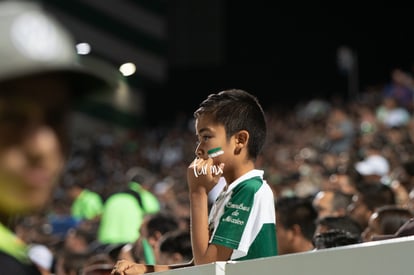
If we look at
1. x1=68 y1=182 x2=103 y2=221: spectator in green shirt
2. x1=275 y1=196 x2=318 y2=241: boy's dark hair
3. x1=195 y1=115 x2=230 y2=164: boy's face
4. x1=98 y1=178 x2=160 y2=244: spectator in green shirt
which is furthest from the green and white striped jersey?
x1=68 y1=182 x2=103 y2=221: spectator in green shirt

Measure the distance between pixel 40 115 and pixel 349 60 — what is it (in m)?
21.0

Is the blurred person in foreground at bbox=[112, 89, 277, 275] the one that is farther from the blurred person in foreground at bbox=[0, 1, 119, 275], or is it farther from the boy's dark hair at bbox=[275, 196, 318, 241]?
the blurred person in foreground at bbox=[0, 1, 119, 275]

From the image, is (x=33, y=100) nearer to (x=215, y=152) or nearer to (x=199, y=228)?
(x=199, y=228)

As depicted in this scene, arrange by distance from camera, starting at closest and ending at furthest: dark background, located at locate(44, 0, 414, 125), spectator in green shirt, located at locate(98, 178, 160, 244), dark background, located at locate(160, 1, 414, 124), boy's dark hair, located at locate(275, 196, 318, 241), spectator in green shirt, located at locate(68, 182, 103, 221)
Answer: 1. boy's dark hair, located at locate(275, 196, 318, 241)
2. spectator in green shirt, located at locate(98, 178, 160, 244)
3. spectator in green shirt, located at locate(68, 182, 103, 221)
4. dark background, located at locate(160, 1, 414, 124)
5. dark background, located at locate(44, 0, 414, 125)

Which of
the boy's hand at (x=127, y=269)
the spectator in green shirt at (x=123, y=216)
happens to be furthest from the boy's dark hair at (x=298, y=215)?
the spectator in green shirt at (x=123, y=216)

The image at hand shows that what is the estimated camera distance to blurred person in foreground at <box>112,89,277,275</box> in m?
3.24

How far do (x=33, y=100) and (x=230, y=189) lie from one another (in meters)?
2.07

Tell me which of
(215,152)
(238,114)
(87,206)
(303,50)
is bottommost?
(215,152)

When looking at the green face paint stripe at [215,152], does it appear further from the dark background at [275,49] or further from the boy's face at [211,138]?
the dark background at [275,49]

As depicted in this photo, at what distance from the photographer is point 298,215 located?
5.25m

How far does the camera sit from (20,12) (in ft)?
4.35

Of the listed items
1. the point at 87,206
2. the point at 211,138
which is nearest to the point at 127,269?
the point at 211,138

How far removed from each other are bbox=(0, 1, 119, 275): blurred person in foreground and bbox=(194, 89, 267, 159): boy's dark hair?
80.6 inches

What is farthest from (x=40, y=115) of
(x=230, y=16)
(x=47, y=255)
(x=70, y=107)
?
(x=230, y=16)
